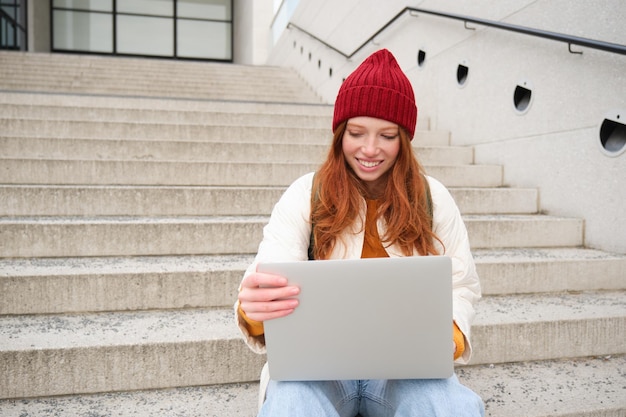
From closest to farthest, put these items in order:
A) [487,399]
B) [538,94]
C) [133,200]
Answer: [487,399], [133,200], [538,94]

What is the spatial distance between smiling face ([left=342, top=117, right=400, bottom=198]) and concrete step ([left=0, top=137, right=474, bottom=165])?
66.2 inches

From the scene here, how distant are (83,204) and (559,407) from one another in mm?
2359

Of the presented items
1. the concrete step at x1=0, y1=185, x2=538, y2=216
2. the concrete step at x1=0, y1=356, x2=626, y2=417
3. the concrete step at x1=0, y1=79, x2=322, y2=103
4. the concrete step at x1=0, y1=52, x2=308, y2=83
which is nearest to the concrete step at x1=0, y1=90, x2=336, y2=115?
the concrete step at x1=0, y1=79, x2=322, y2=103

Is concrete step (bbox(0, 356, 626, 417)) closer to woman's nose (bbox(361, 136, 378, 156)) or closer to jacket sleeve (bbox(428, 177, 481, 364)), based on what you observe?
jacket sleeve (bbox(428, 177, 481, 364))

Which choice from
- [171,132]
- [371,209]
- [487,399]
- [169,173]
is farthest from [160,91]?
[487,399]

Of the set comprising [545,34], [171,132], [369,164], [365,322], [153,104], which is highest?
[545,34]

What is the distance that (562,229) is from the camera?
2715mm

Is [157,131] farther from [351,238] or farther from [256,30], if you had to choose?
[256,30]

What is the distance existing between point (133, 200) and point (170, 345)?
3.81ft

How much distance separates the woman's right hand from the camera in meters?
0.97

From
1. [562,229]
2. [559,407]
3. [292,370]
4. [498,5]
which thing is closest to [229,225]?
[292,370]

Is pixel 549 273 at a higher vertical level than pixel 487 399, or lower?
higher

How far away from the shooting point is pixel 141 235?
230 cm

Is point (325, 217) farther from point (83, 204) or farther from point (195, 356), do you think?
point (83, 204)
